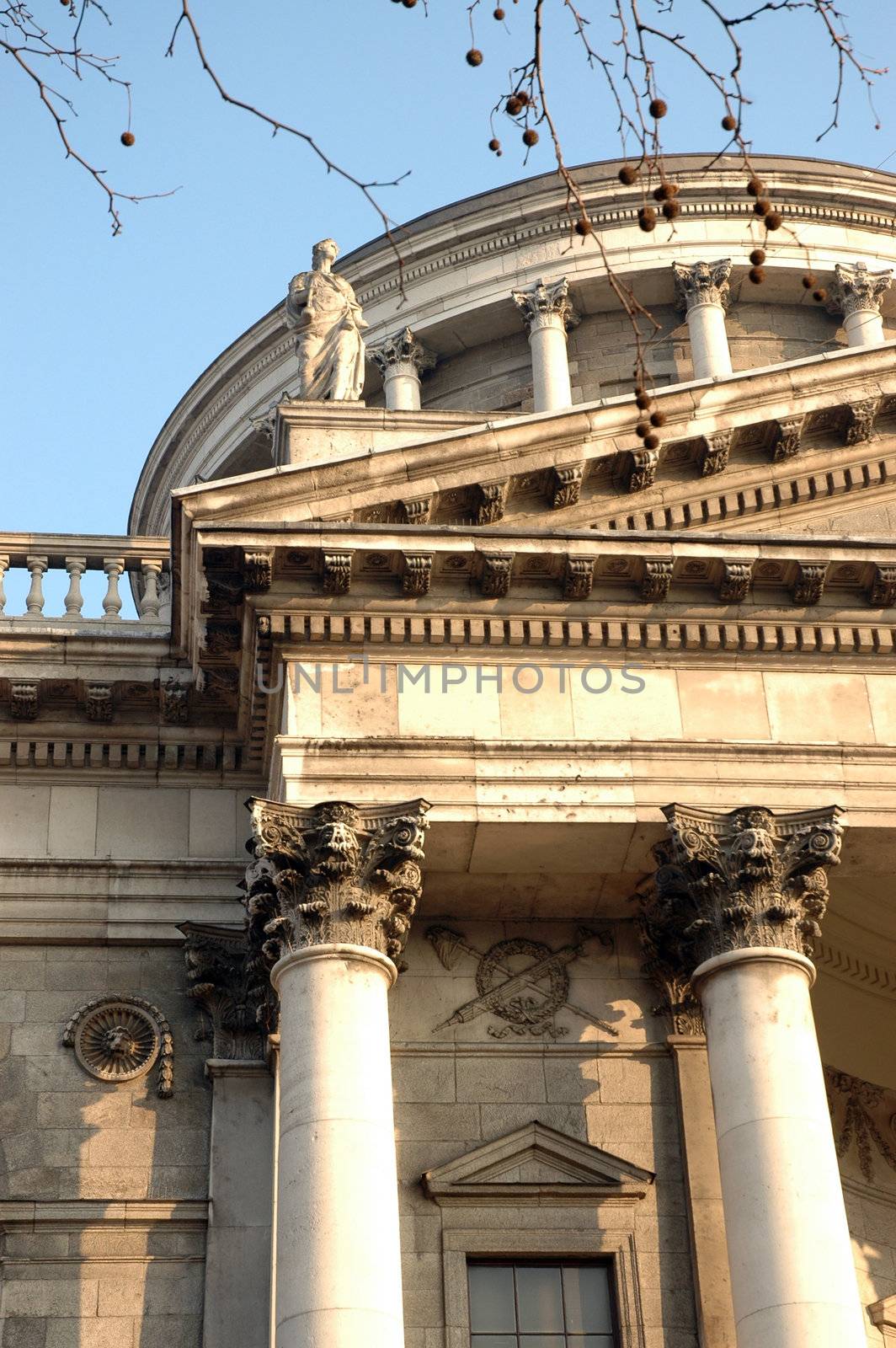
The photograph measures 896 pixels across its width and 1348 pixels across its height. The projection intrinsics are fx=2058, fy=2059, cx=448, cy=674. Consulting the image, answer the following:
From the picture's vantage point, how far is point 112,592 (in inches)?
802

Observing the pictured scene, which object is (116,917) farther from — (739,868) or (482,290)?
(482,290)

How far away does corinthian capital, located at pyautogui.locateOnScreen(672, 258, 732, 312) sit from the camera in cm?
3697

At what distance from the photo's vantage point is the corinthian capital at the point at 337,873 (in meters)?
16.0

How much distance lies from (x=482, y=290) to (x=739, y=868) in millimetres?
23636

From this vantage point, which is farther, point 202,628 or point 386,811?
point 202,628

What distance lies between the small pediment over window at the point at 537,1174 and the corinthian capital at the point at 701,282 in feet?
73.6

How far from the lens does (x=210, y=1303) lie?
1675 centimetres

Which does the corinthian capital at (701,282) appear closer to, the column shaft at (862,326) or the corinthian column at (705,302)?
the corinthian column at (705,302)

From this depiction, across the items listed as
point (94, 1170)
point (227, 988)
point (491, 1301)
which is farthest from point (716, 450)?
point (94, 1170)

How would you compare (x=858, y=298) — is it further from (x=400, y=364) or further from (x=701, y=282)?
(x=400, y=364)

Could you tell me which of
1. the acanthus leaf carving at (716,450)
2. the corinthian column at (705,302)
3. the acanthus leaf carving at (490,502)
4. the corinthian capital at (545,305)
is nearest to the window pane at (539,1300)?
the acanthus leaf carving at (490,502)

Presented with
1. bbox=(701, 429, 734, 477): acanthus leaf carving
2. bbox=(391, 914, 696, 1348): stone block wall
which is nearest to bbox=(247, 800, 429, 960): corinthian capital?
bbox=(391, 914, 696, 1348): stone block wall

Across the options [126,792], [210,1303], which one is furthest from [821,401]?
[210,1303]

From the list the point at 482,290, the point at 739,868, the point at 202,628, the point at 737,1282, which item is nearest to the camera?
the point at 737,1282
